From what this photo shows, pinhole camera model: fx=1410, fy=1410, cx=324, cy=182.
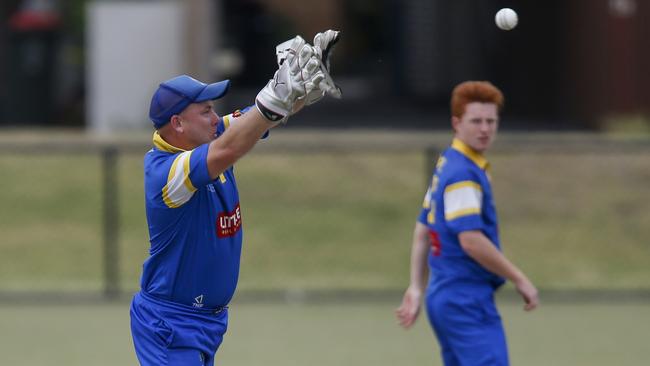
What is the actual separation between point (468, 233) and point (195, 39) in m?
14.8

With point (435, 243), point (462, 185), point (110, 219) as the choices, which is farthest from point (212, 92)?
point (110, 219)

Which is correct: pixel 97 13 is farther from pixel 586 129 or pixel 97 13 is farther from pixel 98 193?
pixel 586 129

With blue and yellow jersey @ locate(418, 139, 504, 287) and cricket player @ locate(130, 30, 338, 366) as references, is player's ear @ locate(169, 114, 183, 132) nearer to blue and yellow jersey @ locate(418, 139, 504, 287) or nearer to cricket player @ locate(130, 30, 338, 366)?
cricket player @ locate(130, 30, 338, 366)

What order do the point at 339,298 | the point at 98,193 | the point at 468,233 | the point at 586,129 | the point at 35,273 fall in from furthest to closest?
the point at 586,129
the point at 98,193
the point at 35,273
the point at 339,298
the point at 468,233

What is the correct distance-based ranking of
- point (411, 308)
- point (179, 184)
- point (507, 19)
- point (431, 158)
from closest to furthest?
point (179, 184), point (507, 19), point (411, 308), point (431, 158)

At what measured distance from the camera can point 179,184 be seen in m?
5.80

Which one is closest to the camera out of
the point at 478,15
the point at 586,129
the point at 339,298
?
the point at 339,298

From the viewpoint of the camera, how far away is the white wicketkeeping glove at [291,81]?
17.1 feet

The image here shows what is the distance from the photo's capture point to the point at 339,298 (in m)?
→ 13.7

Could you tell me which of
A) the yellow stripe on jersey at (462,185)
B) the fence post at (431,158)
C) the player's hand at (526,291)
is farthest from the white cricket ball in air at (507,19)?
the fence post at (431,158)

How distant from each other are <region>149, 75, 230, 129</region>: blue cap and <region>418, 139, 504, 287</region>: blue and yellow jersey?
1.45 metres

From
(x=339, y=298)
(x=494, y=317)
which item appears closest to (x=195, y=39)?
(x=339, y=298)

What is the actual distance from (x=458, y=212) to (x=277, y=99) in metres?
1.88

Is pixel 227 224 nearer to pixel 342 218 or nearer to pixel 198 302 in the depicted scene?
pixel 198 302
